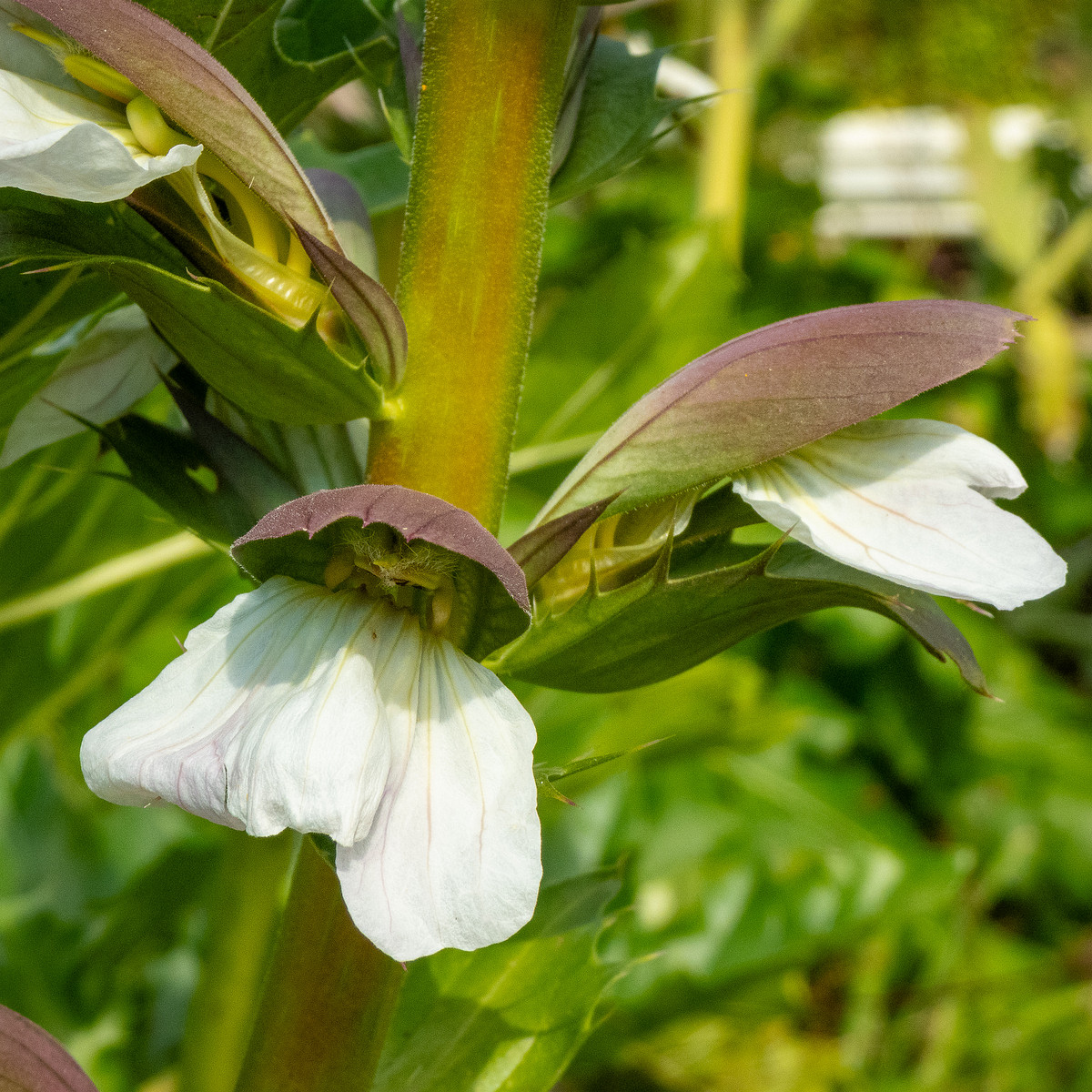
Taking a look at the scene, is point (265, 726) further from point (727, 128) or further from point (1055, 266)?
point (1055, 266)

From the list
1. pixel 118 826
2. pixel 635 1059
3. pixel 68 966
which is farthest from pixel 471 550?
pixel 635 1059

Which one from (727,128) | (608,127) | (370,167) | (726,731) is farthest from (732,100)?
(608,127)

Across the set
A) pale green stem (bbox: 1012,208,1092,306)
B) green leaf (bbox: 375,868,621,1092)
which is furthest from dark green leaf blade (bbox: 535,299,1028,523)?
pale green stem (bbox: 1012,208,1092,306)

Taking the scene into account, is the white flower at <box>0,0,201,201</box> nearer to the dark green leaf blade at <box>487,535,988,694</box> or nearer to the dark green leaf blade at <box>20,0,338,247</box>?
the dark green leaf blade at <box>20,0,338,247</box>

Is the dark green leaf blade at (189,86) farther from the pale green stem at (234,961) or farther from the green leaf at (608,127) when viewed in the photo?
the pale green stem at (234,961)

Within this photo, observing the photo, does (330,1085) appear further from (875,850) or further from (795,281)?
(795,281)

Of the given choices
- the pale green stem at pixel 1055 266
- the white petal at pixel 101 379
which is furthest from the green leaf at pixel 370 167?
the pale green stem at pixel 1055 266
